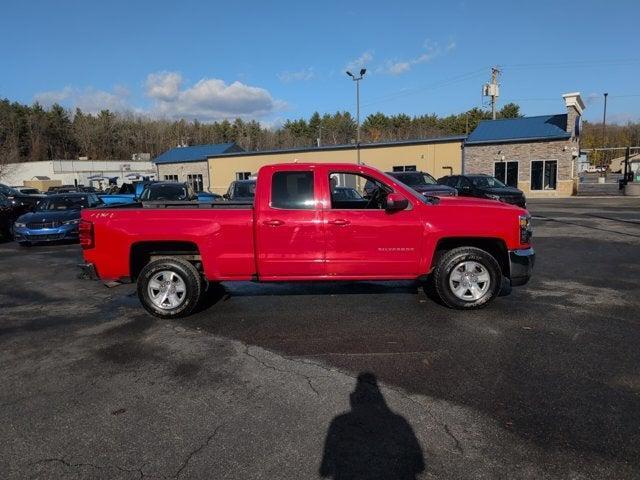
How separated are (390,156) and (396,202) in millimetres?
32996

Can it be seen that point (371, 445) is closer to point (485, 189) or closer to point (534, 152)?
point (485, 189)

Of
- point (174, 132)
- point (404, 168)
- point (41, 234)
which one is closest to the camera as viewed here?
point (41, 234)

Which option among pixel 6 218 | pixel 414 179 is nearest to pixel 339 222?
pixel 414 179

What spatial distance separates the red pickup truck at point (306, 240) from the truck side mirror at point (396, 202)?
2 cm

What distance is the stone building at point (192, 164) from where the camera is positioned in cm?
5022

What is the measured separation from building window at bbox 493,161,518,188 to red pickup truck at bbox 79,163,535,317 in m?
30.7

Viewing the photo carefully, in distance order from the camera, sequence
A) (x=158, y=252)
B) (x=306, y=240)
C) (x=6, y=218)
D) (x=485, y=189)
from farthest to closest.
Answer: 1. (x=485, y=189)
2. (x=6, y=218)
3. (x=158, y=252)
4. (x=306, y=240)

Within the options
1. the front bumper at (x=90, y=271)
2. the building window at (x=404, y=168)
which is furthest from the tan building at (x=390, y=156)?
the front bumper at (x=90, y=271)

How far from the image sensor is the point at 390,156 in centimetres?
3828

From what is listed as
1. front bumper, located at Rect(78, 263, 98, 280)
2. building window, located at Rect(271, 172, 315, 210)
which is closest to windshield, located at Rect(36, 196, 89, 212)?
front bumper, located at Rect(78, 263, 98, 280)

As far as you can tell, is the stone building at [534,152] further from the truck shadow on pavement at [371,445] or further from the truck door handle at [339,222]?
the truck shadow on pavement at [371,445]

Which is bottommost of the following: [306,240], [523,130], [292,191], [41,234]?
[41,234]

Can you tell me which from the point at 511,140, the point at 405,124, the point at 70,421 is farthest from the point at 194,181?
the point at 405,124

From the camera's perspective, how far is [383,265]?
6.38 m
